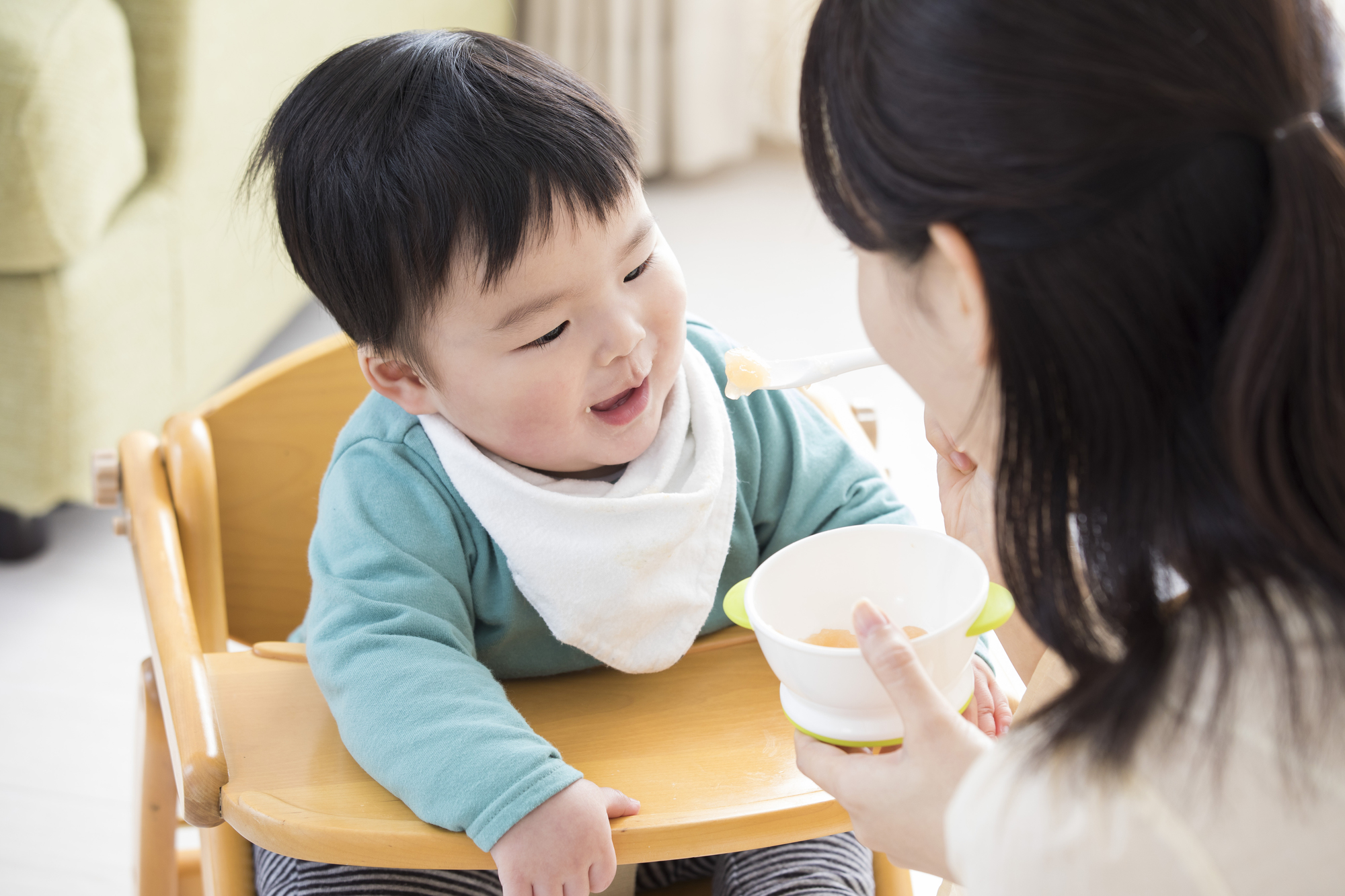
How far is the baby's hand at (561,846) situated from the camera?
25.7 inches

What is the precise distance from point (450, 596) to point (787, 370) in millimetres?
251

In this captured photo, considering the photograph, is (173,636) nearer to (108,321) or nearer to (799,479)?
(799,479)

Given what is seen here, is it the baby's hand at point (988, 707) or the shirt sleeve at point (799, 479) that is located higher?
the shirt sleeve at point (799, 479)

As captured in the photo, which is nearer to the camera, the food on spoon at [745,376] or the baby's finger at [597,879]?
the baby's finger at [597,879]

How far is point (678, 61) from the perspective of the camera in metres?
2.77

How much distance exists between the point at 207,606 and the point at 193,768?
29 cm

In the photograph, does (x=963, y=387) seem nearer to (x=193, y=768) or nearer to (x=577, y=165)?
(x=577, y=165)

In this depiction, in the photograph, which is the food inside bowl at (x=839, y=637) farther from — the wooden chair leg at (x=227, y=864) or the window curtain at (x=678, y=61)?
the window curtain at (x=678, y=61)

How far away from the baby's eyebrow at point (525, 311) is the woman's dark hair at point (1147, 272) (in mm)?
283

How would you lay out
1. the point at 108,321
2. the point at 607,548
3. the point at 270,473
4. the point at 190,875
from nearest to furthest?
the point at 607,548
the point at 270,473
the point at 190,875
the point at 108,321

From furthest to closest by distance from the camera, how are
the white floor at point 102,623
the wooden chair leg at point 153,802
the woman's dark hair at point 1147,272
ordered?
the white floor at point 102,623
the wooden chair leg at point 153,802
the woman's dark hair at point 1147,272

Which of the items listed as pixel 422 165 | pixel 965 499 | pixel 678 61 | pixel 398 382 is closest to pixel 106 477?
pixel 398 382

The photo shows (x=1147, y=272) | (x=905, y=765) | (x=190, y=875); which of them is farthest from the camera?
(x=190, y=875)

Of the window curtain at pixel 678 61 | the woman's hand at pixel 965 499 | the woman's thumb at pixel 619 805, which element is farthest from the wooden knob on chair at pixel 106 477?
the window curtain at pixel 678 61
